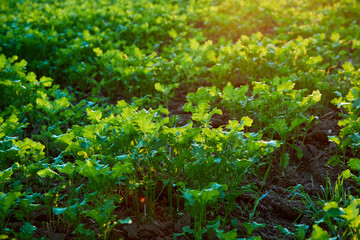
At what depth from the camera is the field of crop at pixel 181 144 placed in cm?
236

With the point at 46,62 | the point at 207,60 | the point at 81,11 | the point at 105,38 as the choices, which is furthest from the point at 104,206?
the point at 81,11

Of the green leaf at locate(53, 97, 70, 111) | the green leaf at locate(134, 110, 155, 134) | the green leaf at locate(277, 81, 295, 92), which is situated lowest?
the green leaf at locate(53, 97, 70, 111)

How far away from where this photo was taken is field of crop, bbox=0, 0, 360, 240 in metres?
2.36

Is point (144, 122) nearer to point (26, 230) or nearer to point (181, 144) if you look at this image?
point (181, 144)

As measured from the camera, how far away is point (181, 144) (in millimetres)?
2570

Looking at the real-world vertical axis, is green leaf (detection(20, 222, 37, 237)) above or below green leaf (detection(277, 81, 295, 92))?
below

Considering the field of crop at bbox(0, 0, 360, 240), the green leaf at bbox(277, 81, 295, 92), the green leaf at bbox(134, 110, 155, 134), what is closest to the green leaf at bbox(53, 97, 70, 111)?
the field of crop at bbox(0, 0, 360, 240)

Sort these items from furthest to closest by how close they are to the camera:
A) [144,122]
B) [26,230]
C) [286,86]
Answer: [286,86] → [144,122] → [26,230]

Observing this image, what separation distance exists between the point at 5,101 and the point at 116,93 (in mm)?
1301

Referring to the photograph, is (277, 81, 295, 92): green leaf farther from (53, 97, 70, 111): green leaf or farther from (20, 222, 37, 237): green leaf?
(20, 222, 37, 237): green leaf

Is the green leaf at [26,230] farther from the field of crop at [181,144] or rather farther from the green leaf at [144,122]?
the green leaf at [144,122]

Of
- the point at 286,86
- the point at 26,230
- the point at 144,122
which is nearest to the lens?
the point at 26,230

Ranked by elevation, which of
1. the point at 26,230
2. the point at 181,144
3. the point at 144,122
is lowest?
the point at 26,230

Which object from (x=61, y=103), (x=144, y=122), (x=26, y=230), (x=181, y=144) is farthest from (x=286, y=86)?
(x=26, y=230)
